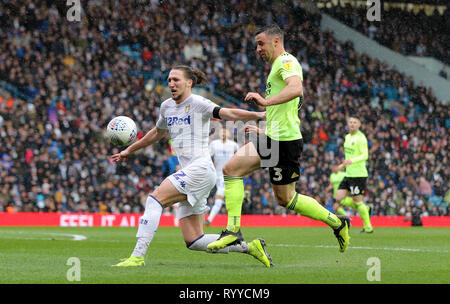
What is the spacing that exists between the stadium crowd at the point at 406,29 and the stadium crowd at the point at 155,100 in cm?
207

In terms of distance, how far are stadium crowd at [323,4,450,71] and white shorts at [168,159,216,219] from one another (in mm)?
25708

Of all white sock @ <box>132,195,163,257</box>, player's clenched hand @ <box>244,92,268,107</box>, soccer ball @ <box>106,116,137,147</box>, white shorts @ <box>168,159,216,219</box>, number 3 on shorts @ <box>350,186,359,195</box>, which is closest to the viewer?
player's clenched hand @ <box>244,92,268,107</box>

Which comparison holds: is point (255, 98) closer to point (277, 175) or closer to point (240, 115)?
point (240, 115)

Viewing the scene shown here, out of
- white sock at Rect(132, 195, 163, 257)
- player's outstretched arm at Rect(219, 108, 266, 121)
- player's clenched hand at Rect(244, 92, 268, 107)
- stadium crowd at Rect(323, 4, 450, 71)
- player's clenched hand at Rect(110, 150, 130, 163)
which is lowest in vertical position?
white sock at Rect(132, 195, 163, 257)

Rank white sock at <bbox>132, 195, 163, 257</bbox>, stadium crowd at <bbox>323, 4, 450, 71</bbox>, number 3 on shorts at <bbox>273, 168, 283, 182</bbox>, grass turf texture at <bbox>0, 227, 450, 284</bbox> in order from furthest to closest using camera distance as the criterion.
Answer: stadium crowd at <bbox>323, 4, 450, 71</bbox>
number 3 on shorts at <bbox>273, 168, 283, 182</bbox>
white sock at <bbox>132, 195, 163, 257</bbox>
grass turf texture at <bbox>0, 227, 450, 284</bbox>

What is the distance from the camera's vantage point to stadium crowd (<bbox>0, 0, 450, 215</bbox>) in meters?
21.8

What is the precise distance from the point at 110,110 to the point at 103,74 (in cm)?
188

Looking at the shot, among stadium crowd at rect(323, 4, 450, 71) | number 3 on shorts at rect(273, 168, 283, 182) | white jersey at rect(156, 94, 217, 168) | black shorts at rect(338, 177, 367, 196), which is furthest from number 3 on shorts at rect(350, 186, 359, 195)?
stadium crowd at rect(323, 4, 450, 71)

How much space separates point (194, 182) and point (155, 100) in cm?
1702

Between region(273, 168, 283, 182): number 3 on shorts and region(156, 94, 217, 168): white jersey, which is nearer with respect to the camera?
region(156, 94, 217, 168): white jersey

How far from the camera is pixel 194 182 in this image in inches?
315

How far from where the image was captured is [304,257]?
31.1ft

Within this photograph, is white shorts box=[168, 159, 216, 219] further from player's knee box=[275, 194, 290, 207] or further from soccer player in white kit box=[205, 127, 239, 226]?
soccer player in white kit box=[205, 127, 239, 226]

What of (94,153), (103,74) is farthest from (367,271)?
(103,74)
